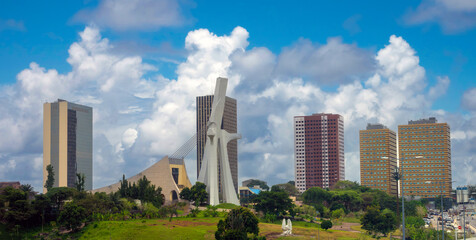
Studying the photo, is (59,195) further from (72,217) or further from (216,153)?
(216,153)

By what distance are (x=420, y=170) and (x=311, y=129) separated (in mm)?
37285

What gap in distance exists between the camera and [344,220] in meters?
95.6

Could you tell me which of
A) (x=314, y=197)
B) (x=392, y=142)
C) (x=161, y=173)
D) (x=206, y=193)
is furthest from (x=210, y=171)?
(x=392, y=142)

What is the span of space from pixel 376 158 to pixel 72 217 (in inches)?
5253

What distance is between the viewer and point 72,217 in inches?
2365

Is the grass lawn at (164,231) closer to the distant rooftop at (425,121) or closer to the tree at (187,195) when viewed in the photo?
A: the tree at (187,195)

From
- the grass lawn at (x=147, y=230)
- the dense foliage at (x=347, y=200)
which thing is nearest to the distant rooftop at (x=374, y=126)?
the dense foliage at (x=347, y=200)

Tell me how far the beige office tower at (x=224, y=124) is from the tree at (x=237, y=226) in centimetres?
10719

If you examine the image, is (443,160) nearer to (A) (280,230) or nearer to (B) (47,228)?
(A) (280,230)

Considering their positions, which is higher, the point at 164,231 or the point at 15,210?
the point at 15,210

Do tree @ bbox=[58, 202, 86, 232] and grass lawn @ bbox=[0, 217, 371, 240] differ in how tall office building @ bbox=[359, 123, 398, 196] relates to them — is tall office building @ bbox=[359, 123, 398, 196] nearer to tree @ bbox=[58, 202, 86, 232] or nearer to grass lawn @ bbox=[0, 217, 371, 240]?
grass lawn @ bbox=[0, 217, 371, 240]

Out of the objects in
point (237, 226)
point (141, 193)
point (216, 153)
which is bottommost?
point (237, 226)

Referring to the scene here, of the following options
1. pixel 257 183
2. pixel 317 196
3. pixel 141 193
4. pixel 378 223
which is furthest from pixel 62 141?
pixel 378 223

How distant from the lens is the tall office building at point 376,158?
177625 mm
